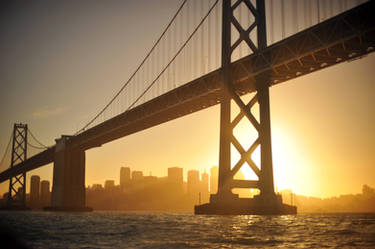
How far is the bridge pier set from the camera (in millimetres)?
69375

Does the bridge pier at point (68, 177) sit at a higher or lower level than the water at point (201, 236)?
higher

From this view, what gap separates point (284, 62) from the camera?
32.3 metres

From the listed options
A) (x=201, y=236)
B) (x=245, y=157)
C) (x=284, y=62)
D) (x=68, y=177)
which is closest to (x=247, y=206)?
(x=245, y=157)

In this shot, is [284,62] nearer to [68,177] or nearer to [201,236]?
[201,236]

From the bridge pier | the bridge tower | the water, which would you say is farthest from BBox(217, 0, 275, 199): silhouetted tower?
the bridge pier

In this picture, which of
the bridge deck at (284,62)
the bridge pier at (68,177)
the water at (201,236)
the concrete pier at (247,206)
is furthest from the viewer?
the bridge pier at (68,177)

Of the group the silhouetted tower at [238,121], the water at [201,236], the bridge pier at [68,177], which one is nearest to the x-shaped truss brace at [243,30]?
the silhouetted tower at [238,121]

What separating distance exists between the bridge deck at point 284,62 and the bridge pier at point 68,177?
19.6 meters

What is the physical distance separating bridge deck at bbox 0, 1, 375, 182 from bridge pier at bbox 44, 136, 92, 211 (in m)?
19.6

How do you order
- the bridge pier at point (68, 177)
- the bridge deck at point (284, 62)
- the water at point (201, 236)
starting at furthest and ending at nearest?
the bridge pier at point (68, 177), the bridge deck at point (284, 62), the water at point (201, 236)

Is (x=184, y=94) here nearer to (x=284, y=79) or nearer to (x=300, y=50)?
(x=284, y=79)

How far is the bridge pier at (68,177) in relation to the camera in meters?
69.4

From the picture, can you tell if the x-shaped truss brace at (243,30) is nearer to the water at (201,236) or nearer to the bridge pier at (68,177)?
the water at (201,236)

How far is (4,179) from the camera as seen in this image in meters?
92.6
